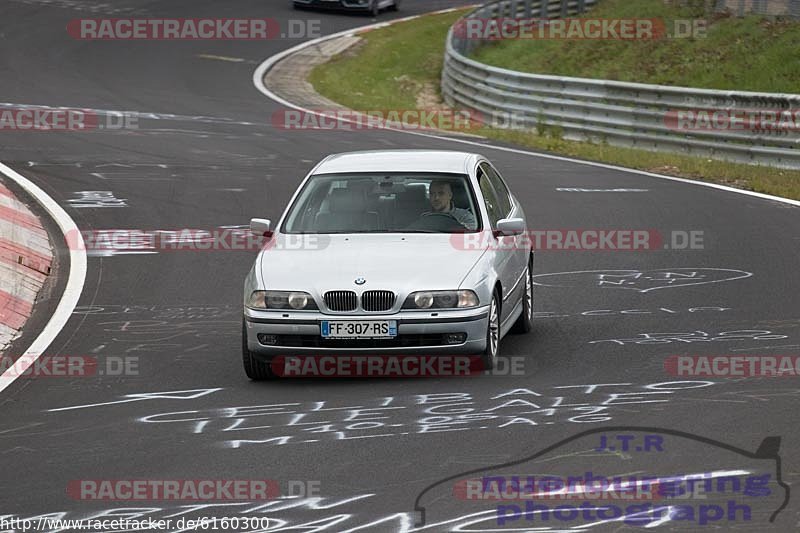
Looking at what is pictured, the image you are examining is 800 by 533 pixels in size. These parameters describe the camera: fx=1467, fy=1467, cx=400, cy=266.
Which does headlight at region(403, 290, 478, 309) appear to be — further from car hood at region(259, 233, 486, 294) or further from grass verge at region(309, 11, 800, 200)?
grass verge at region(309, 11, 800, 200)

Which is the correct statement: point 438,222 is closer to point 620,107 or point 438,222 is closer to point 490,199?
point 490,199

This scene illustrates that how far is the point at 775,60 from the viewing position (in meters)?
27.2

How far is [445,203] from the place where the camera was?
1108 centimetres

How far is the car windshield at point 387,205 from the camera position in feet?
35.8

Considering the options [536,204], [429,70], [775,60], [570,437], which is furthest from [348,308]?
[429,70]

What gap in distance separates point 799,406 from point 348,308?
2988 millimetres

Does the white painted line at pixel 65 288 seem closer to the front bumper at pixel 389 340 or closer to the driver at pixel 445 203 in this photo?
the front bumper at pixel 389 340

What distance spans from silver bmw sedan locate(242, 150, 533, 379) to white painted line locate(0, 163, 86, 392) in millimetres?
1818

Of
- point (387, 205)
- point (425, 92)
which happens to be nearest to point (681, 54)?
point (425, 92)

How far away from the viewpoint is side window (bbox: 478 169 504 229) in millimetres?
11220

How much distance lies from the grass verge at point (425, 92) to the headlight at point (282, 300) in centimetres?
1105

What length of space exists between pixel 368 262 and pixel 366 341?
1.94ft

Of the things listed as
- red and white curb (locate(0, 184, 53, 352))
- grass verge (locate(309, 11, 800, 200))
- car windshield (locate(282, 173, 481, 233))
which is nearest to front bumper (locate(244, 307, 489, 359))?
car windshield (locate(282, 173, 481, 233))

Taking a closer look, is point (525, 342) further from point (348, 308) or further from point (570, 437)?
point (570, 437)
